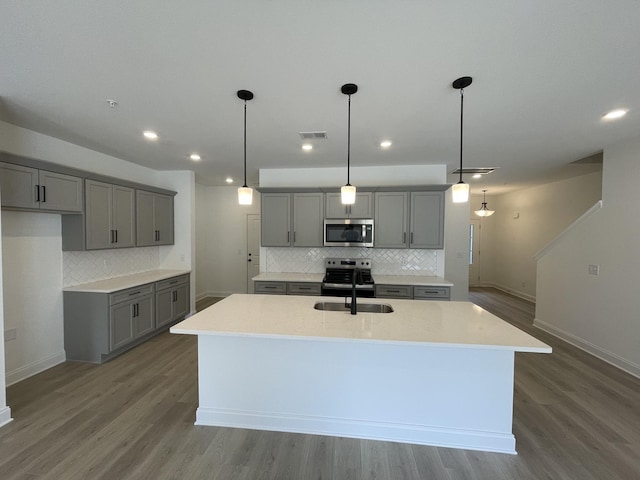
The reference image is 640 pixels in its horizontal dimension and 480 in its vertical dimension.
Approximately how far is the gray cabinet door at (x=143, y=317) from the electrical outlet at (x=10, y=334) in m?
1.05

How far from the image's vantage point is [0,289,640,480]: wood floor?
177 centimetres

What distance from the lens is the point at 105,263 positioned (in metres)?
3.83

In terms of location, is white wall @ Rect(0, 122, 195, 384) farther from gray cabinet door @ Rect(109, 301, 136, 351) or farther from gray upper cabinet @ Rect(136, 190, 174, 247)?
gray upper cabinet @ Rect(136, 190, 174, 247)

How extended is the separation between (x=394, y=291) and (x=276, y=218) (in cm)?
218

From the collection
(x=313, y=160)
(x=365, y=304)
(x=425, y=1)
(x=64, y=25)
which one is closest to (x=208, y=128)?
(x=64, y=25)

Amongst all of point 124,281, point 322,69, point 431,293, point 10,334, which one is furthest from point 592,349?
point 10,334

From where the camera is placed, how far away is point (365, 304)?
2.66 meters

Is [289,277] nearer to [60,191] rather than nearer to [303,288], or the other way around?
[303,288]

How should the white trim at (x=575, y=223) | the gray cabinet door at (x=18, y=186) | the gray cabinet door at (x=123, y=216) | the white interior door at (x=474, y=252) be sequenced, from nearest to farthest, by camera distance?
1. the gray cabinet door at (x=18, y=186)
2. the white trim at (x=575, y=223)
3. the gray cabinet door at (x=123, y=216)
4. the white interior door at (x=474, y=252)

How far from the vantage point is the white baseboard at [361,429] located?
197 centimetres

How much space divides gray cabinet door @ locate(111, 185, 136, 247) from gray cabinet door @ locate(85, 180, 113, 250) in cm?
8

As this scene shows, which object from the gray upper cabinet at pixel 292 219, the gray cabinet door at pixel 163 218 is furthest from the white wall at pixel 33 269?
the gray upper cabinet at pixel 292 219

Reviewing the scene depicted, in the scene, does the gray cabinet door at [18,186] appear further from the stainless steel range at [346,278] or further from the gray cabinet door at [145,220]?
the stainless steel range at [346,278]

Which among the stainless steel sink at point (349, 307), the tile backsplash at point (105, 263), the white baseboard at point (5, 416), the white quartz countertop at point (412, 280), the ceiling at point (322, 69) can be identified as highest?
the ceiling at point (322, 69)
